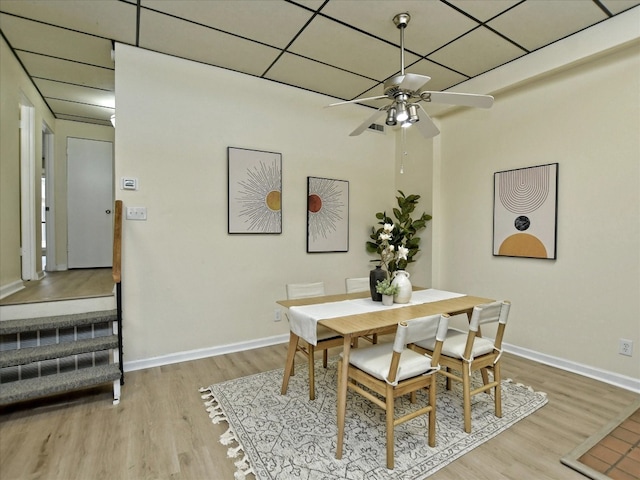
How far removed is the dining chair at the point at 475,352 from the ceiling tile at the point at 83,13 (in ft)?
10.9

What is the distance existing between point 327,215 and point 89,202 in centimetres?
381

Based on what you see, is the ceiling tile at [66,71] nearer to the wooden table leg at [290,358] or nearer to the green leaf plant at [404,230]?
the wooden table leg at [290,358]

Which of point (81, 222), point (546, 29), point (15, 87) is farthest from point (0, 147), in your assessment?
point (546, 29)

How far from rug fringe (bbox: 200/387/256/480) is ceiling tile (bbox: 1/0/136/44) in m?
3.03

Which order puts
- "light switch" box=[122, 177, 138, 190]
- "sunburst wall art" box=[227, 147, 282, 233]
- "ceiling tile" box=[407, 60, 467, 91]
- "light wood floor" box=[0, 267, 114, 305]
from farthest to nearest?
1. "sunburst wall art" box=[227, 147, 282, 233]
2. "ceiling tile" box=[407, 60, 467, 91]
3. "light switch" box=[122, 177, 138, 190]
4. "light wood floor" box=[0, 267, 114, 305]

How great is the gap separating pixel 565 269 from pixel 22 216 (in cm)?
559

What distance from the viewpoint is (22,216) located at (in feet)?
11.5

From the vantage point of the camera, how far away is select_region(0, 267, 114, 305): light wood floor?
273cm

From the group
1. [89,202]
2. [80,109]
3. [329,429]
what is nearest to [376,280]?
[329,429]

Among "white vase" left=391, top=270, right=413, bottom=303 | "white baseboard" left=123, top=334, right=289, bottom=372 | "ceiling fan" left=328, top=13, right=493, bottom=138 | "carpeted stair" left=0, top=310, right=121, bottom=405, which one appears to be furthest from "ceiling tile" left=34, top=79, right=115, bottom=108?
"white vase" left=391, top=270, right=413, bottom=303

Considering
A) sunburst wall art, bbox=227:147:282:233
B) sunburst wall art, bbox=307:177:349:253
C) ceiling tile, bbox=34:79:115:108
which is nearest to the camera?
sunburst wall art, bbox=227:147:282:233

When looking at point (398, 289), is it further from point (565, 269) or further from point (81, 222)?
point (81, 222)

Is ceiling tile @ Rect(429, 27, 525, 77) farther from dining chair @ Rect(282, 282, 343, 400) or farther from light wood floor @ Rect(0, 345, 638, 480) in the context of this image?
light wood floor @ Rect(0, 345, 638, 480)

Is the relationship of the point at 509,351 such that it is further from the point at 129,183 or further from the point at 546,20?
the point at 129,183
